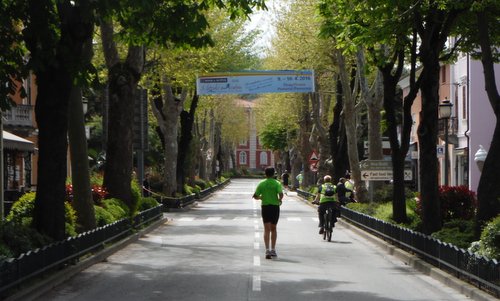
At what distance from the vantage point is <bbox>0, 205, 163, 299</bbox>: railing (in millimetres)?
10703

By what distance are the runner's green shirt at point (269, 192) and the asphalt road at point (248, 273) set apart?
1.19 m

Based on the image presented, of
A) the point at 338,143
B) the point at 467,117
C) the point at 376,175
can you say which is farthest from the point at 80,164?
the point at 467,117

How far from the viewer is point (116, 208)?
22.8 metres

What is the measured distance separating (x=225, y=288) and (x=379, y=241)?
358 inches

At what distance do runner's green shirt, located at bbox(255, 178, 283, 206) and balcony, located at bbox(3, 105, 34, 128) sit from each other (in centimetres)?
2147

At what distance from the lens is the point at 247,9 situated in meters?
15.5

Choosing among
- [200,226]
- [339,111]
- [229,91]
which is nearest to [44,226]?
[200,226]

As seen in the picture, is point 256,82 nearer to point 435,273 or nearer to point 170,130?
point 170,130

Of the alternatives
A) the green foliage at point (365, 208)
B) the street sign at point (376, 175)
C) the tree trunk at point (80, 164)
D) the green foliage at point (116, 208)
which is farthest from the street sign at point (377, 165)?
the tree trunk at point (80, 164)

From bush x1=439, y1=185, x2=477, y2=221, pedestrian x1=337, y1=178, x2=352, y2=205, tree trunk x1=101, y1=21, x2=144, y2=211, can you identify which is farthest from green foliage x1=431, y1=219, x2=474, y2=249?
pedestrian x1=337, y1=178, x2=352, y2=205

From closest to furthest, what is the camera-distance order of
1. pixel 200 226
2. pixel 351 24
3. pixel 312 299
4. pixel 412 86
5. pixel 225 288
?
1. pixel 312 299
2. pixel 225 288
3. pixel 351 24
4. pixel 412 86
5. pixel 200 226

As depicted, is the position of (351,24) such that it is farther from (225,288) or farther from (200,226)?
(200,226)

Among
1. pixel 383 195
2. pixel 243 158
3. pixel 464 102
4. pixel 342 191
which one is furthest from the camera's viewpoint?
pixel 243 158

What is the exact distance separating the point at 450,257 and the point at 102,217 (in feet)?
32.0
